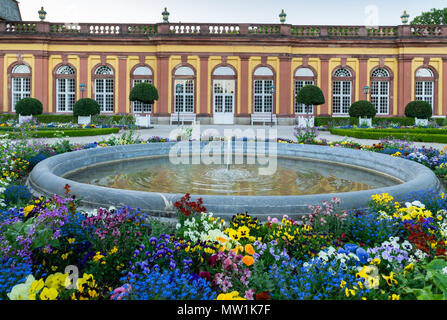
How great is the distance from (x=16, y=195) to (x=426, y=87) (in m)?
→ 29.8

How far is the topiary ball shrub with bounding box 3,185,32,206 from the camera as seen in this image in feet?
16.2

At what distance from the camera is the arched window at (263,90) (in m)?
27.5

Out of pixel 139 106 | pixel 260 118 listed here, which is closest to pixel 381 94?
→ pixel 260 118

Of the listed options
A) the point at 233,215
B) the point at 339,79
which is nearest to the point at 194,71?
the point at 339,79

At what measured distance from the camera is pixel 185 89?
90.8 feet

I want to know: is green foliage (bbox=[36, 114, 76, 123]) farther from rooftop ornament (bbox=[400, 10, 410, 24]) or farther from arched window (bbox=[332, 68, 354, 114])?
rooftop ornament (bbox=[400, 10, 410, 24])

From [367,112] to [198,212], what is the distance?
19994mm

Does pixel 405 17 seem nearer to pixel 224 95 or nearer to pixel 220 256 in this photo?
pixel 224 95

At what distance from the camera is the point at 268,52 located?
27.1m

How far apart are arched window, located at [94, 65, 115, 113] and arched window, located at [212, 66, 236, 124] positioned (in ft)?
25.0

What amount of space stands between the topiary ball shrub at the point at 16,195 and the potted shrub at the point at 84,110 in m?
16.7

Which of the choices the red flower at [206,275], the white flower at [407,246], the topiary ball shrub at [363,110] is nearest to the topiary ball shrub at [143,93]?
the topiary ball shrub at [363,110]

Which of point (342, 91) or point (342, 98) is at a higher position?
point (342, 91)

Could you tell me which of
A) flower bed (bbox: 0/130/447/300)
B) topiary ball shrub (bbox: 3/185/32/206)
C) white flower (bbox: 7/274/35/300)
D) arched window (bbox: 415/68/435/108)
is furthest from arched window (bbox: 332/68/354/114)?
white flower (bbox: 7/274/35/300)
